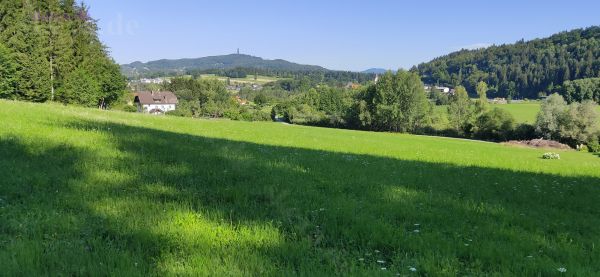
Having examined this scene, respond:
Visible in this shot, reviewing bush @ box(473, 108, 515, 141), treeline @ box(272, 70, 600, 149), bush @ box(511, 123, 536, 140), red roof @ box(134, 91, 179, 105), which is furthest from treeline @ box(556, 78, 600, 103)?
red roof @ box(134, 91, 179, 105)

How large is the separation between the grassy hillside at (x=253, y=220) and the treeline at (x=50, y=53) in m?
49.0

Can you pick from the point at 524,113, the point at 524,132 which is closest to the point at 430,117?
the point at 524,132

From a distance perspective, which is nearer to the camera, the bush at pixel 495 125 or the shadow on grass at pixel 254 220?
the shadow on grass at pixel 254 220

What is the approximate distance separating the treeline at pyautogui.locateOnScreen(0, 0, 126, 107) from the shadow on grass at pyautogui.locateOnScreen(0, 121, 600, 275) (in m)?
50.0

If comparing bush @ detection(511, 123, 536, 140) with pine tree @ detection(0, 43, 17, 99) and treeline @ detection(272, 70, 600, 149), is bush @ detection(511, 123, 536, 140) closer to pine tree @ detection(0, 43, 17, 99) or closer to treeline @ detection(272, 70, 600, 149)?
treeline @ detection(272, 70, 600, 149)

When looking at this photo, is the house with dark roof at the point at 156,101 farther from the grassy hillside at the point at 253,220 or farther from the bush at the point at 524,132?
the grassy hillside at the point at 253,220

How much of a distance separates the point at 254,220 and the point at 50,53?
60.2m

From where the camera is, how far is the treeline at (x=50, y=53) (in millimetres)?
50591

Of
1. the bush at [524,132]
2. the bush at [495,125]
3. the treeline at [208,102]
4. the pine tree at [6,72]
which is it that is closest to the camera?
the pine tree at [6,72]

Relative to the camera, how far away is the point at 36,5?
54000 millimetres

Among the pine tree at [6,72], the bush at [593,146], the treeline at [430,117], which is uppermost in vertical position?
the pine tree at [6,72]

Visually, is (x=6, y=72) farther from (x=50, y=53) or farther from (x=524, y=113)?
(x=524, y=113)

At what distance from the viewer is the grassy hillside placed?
14.4 ft

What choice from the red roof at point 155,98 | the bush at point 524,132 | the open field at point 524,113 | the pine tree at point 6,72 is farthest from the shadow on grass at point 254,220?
the red roof at point 155,98
